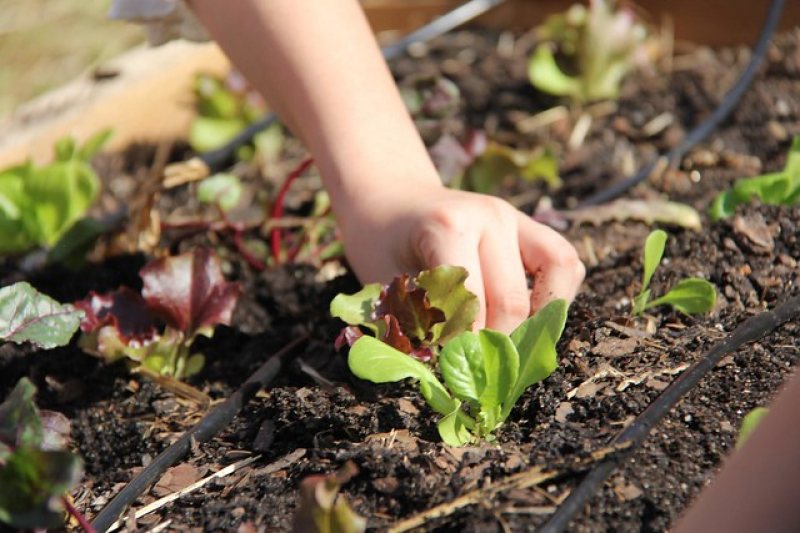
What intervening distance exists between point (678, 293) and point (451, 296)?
1.24 feet

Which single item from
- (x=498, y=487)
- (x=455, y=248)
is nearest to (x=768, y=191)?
(x=455, y=248)

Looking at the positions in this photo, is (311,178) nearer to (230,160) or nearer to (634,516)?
(230,160)

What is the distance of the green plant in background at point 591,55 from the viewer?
103 inches

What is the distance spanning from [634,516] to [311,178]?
154 cm

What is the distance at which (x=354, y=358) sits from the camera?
4.08 ft

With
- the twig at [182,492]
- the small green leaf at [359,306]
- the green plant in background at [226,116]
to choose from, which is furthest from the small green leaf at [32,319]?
the green plant in background at [226,116]

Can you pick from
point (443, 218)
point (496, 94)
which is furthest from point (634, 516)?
point (496, 94)

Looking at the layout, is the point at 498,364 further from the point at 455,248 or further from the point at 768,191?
the point at 768,191

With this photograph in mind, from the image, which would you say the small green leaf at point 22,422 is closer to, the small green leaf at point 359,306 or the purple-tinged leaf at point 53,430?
the purple-tinged leaf at point 53,430

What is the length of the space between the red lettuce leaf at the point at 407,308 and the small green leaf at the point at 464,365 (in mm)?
112

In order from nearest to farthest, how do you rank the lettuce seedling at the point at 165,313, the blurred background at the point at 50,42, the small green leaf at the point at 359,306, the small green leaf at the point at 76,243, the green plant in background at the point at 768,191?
the small green leaf at the point at 359,306 → the lettuce seedling at the point at 165,313 → the green plant in background at the point at 768,191 → the small green leaf at the point at 76,243 → the blurred background at the point at 50,42

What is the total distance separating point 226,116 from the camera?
269 cm

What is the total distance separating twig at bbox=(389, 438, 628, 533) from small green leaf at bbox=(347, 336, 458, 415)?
0.17 meters

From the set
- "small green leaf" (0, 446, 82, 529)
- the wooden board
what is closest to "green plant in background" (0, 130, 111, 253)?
the wooden board
